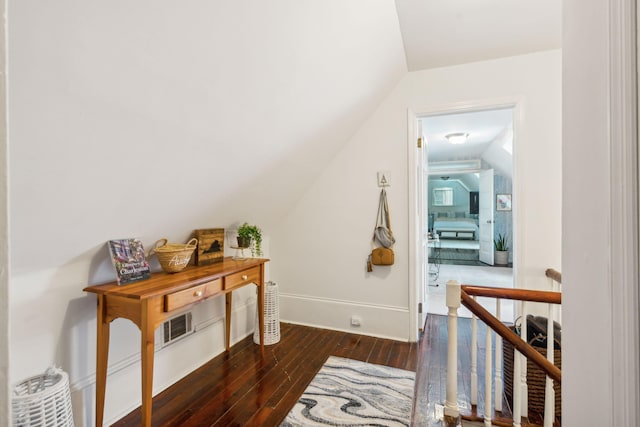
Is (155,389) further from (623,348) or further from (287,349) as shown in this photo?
(623,348)

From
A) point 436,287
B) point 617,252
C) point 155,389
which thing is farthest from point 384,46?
point 436,287

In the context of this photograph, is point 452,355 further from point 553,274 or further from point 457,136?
point 457,136

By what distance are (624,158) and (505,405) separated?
216 cm

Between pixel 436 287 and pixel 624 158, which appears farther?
pixel 436 287

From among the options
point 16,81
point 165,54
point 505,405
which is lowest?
point 505,405

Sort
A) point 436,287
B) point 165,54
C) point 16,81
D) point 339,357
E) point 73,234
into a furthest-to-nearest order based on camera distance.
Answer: point 436,287 → point 339,357 → point 73,234 → point 165,54 → point 16,81

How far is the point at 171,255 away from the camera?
1.90 m

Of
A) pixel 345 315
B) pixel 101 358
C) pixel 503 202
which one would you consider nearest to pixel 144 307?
pixel 101 358

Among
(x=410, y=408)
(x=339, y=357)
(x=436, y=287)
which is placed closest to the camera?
(x=410, y=408)

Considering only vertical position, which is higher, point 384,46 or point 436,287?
point 384,46

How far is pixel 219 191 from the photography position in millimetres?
2082

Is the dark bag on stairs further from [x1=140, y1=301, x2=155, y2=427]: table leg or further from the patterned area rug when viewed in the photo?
[x1=140, y1=301, x2=155, y2=427]: table leg

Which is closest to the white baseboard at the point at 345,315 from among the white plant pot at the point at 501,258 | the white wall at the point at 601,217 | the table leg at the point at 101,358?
the table leg at the point at 101,358

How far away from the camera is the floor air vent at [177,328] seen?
209 centimetres
